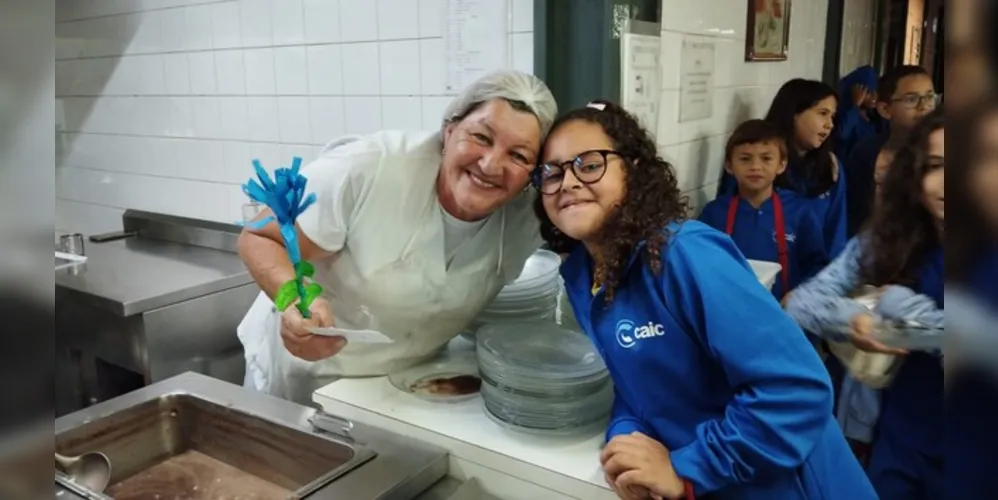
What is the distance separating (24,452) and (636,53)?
5.53 ft

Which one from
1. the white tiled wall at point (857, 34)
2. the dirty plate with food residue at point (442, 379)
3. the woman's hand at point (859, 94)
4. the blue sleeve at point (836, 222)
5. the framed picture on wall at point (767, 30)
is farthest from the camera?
the white tiled wall at point (857, 34)

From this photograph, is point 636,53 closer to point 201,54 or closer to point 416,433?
point 416,433

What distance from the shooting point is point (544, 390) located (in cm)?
115

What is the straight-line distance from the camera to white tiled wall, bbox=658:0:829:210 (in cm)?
194

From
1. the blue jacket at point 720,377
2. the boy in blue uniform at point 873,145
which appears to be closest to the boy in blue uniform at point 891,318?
the blue jacket at point 720,377

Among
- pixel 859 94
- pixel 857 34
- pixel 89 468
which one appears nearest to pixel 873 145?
pixel 859 94

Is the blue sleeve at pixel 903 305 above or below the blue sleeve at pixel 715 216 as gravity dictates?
above

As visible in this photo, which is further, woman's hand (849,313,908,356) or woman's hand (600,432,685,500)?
woman's hand (849,313,908,356)

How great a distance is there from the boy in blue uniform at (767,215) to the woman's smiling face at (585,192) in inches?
47.7

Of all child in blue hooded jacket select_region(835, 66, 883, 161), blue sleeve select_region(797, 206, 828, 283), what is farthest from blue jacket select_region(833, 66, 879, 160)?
blue sleeve select_region(797, 206, 828, 283)

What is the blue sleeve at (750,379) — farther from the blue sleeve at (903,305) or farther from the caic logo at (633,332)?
the blue sleeve at (903,305)

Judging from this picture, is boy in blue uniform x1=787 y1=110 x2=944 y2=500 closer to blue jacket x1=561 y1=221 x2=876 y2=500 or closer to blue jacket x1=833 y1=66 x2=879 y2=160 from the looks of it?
blue jacket x1=561 y1=221 x2=876 y2=500

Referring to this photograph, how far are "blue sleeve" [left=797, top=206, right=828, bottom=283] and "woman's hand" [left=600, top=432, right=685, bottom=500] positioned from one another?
137 cm

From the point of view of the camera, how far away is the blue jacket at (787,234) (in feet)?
7.04
